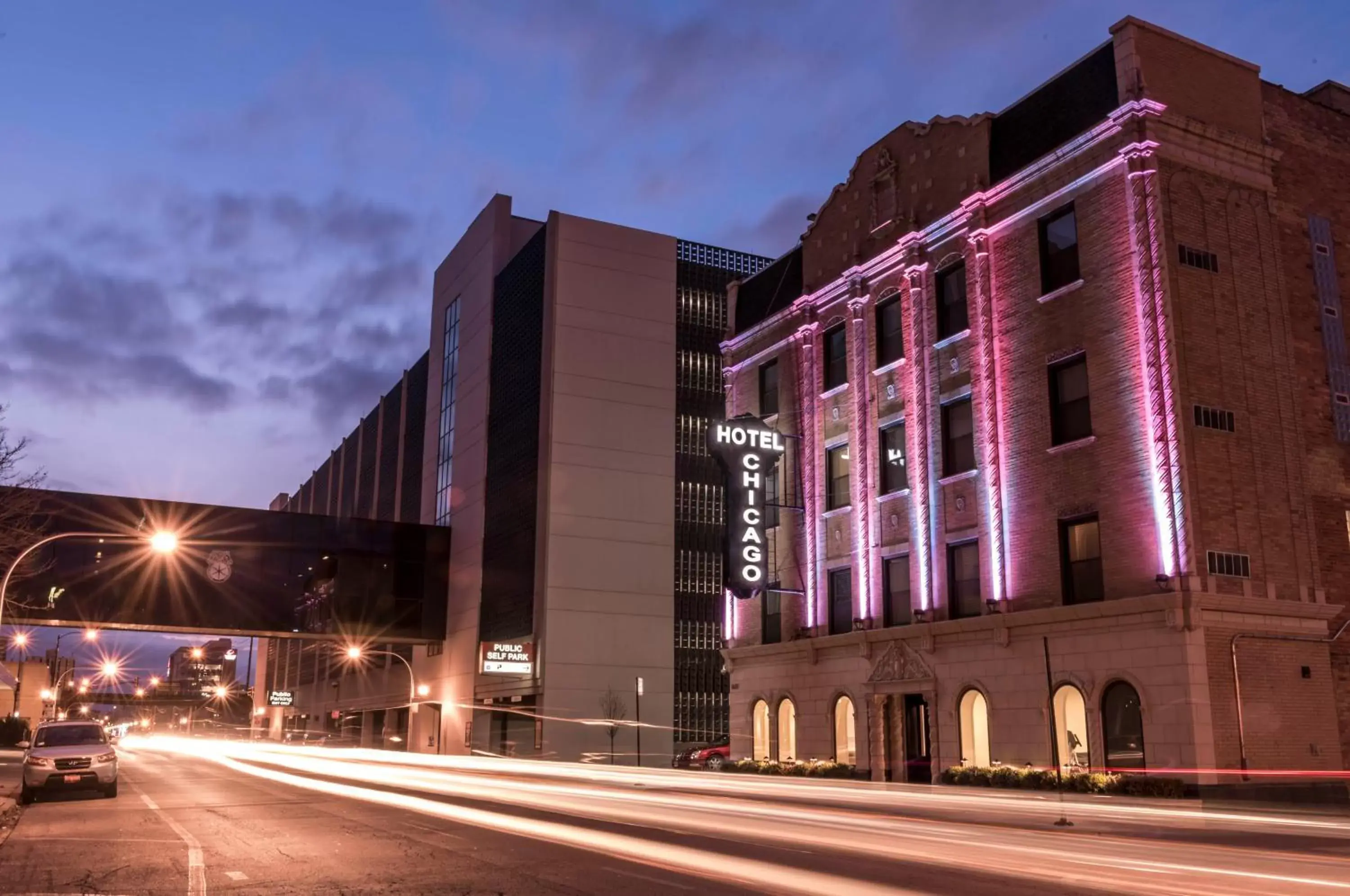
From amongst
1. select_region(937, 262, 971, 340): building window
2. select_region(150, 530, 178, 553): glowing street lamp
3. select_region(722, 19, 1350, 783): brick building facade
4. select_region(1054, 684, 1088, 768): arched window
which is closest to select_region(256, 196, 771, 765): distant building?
select_region(722, 19, 1350, 783): brick building facade

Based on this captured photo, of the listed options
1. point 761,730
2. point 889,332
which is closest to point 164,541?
point 761,730

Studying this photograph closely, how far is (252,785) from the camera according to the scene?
1337 inches

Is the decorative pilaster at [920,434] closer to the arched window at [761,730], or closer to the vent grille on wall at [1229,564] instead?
the vent grille on wall at [1229,564]

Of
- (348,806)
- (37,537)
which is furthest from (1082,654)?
(37,537)

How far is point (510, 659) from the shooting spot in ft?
195

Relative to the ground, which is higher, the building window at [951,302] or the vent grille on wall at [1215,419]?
the building window at [951,302]

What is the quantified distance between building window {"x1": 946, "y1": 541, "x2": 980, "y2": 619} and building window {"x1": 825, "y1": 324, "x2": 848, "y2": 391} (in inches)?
328

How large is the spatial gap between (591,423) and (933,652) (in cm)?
3323

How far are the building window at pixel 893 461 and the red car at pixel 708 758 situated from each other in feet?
43.5

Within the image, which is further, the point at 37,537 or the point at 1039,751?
the point at 37,537

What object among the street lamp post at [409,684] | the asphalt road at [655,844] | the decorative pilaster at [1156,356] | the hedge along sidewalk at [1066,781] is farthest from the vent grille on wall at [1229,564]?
the street lamp post at [409,684]

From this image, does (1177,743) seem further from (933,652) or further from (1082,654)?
(933,652)

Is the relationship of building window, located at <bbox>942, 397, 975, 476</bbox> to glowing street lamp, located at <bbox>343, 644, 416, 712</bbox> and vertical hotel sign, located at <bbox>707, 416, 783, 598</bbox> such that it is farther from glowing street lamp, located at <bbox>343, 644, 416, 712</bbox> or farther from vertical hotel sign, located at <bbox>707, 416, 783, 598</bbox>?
glowing street lamp, located at <bbox>343, 644, 416, 712</bbox>

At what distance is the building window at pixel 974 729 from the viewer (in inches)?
1228
